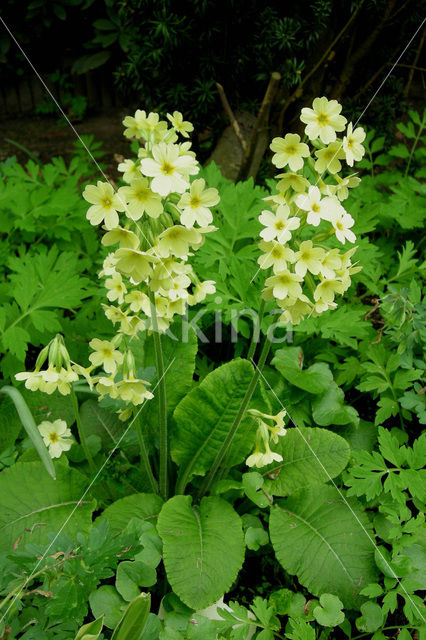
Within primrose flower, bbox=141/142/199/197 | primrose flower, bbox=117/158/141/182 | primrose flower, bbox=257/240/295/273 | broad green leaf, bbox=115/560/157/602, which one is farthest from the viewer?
broad green leaf, bbox=115/560/157/602

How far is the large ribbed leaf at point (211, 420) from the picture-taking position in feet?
6.44

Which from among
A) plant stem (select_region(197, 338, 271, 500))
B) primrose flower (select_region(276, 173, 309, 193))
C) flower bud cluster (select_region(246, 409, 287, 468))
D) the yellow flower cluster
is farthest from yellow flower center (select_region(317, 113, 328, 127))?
flower bud cluster (select_region(246, 409, 287, 468))

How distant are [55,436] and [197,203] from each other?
3.29 ft

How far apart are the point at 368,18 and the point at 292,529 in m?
2.96

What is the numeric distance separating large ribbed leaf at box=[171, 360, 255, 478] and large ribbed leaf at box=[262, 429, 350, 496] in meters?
0.15

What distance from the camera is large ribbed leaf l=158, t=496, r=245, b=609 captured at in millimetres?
1704

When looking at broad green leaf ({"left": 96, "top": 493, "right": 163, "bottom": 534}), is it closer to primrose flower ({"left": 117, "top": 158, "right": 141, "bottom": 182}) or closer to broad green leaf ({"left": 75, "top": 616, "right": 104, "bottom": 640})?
broad green leaf ({"left": 75, "top": 616, "right": 104, "bottom": 640})

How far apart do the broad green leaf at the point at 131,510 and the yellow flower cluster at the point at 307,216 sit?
3.07 feet

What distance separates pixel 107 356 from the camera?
1.63 m

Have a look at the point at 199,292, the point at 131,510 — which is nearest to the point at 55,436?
the point at 131,510

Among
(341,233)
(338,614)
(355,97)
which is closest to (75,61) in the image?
(355,97)

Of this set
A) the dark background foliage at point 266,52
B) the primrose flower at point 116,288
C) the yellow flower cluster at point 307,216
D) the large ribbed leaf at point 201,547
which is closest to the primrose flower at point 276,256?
the yellow flower cluster at point 307,216

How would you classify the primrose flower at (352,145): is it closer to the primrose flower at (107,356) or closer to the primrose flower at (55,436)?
the primrose flower at (107,356)

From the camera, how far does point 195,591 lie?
1.69m
